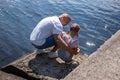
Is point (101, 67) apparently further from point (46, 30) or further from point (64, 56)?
point (46, 30)

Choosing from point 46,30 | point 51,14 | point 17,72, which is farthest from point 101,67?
point 51,14

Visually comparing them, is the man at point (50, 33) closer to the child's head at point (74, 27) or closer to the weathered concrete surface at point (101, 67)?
the child's head at point (74, 27)

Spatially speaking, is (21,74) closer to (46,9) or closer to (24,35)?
(24,35)

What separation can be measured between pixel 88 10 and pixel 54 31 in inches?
376

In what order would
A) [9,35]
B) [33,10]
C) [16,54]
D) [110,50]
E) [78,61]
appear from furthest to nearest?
[33,10], [9,35], [16,54], [78,61], [110,50]

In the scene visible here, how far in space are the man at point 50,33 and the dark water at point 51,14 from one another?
274 centimetres

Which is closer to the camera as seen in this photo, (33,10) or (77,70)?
(77,70)

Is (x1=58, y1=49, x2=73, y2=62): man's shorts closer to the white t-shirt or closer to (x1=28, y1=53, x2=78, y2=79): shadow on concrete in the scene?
(x1=28, y1=53, x2=78, y2=79): shadow on concrete

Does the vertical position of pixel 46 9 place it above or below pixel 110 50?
below

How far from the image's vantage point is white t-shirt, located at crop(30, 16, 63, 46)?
288 inches

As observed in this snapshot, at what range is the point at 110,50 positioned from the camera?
227 inches

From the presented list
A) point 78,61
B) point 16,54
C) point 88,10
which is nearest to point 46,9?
point 88,10

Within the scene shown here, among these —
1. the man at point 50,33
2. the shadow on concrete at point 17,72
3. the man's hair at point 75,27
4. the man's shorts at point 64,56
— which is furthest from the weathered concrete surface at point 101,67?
the shadow on concrete at point 17,72

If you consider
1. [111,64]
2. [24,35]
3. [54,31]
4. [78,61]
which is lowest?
[24,35]
